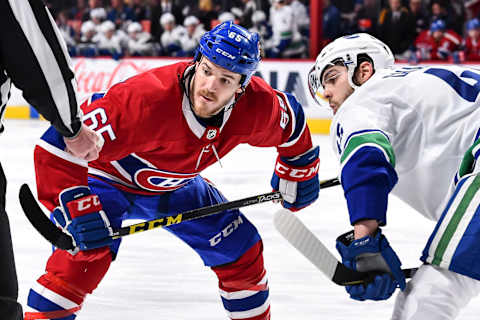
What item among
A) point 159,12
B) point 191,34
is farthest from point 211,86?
point 159,12

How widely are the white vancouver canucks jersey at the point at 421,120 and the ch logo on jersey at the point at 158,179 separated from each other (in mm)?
729

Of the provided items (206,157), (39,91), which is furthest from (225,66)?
(39,91)

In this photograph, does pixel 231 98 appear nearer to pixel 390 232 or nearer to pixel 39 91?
pixel 39 91

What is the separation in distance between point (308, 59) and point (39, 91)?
6336mm

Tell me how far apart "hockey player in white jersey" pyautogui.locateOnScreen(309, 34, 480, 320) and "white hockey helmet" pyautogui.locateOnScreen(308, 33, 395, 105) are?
0.26 meters

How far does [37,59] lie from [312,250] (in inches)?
25.6

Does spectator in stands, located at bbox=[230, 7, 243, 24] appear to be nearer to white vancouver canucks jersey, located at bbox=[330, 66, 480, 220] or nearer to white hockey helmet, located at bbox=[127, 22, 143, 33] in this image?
white hockey helmet, located at bbox=[127, 22, 143, 33]

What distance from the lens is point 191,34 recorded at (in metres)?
9.00

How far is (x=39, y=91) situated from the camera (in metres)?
1.48

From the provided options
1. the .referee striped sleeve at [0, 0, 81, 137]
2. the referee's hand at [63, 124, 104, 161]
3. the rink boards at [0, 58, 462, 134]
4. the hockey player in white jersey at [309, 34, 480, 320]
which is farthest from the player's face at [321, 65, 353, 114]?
the rink boards at [0, 58, 462, 134]

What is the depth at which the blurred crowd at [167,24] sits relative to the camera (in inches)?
324

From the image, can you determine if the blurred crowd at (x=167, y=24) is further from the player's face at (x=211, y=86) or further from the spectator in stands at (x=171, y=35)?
the player's face at (x=211, y=86)

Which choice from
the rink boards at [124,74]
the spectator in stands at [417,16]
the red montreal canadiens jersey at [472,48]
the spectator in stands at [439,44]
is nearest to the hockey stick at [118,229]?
the rink boards at [124,74]

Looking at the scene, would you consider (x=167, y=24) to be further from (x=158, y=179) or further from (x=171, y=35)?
(x=158, y=179)
